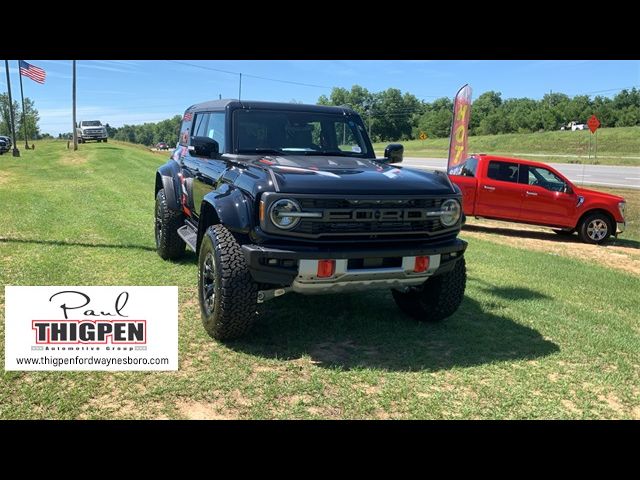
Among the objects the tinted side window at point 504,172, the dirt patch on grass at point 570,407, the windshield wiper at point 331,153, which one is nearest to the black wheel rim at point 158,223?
the windshield wiper at point 331,153

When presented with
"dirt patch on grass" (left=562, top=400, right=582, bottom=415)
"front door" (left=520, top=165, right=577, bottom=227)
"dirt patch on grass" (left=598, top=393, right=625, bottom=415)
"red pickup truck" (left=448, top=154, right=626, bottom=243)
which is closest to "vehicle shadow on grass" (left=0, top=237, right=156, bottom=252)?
"dirt patch on grass" (left=562, top=400, right=582, bottom=415)

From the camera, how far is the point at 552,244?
10523mm

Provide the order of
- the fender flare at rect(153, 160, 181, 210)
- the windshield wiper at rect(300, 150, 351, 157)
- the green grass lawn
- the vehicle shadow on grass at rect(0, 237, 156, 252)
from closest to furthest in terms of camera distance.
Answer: the windshield wiper at rect(300, 150, 351, 157), the fender flare at rect(153, 160, 181, 210), the vehicle shadow on grass at rect(0, 237, 156, 252), the green grass lawn

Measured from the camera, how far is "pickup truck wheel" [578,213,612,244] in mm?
10805

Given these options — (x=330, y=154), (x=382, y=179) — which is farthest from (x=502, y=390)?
(x=330, y=154)

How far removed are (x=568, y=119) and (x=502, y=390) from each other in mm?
78409

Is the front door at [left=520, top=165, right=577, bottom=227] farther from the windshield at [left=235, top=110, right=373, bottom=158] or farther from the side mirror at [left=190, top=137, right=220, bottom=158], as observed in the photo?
the side mirror at [left=190, top=137, right=220, bottom=158]

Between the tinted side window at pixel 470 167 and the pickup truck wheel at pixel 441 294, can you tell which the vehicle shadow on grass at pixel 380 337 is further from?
the tinted side window at pixel 470 167

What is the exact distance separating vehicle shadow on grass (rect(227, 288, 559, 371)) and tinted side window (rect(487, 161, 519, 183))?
649 cm

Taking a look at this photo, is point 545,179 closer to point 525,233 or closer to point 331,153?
point 525,233

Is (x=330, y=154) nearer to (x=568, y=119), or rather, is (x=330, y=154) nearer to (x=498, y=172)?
(x=498, y=172)

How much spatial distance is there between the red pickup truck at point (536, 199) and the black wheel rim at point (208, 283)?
8.10 metres

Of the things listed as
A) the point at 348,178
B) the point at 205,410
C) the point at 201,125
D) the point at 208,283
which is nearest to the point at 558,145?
the point at 201,125

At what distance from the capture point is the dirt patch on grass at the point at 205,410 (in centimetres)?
323
